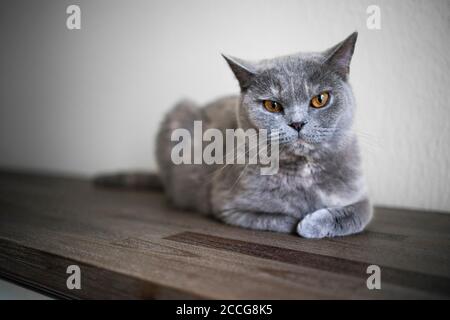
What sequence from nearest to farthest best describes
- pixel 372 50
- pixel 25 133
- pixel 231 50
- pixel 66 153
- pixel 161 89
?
1. pixel 372 50
2. pixel 231 50
3. pixel 161 89
4. pixel 66 153
5. pixel 25 133

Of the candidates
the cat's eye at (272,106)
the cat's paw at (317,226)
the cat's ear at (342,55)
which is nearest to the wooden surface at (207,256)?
the cat's paw at (317,226)

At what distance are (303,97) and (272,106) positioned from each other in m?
0.09

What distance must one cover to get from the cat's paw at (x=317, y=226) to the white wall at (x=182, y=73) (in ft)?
1.24

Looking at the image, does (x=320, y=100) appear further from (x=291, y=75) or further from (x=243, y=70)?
(x=243, y=70)

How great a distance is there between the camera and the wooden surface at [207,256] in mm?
710

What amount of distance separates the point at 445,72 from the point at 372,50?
0.75 ft

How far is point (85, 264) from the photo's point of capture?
818mm

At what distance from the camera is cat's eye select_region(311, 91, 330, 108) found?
1.00 metres

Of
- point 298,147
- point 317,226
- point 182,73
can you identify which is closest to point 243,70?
point 298,147

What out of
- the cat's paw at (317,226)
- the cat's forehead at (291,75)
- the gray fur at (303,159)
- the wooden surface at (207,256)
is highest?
the cat's forehead at (291,75)

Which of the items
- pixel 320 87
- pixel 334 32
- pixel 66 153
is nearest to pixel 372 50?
pixel 334 32

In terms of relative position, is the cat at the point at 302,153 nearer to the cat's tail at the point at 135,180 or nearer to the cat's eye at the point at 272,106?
the cat's eye at the point at 272,106

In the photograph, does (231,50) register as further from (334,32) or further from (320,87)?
(320,87)

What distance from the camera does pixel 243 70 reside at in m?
1.05
